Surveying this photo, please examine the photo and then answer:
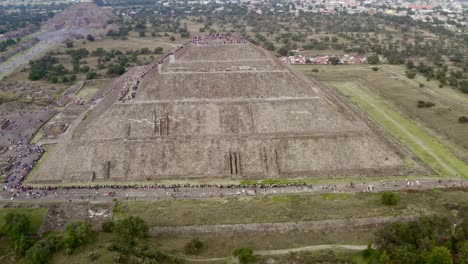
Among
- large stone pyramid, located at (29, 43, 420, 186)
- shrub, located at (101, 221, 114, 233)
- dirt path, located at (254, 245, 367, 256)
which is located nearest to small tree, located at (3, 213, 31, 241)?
shrub, located at (101, 221, 114, 233)

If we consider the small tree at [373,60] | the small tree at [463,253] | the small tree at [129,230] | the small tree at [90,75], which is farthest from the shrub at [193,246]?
the small tree at [373,60]

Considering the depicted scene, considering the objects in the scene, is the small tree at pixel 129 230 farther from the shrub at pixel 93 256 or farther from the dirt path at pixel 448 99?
the dirt path at pixel 448 99

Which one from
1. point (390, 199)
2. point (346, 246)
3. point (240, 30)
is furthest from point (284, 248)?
point (240, 30)

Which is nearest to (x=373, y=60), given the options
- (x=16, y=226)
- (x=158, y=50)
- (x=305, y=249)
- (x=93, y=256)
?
(x=158, y=50)

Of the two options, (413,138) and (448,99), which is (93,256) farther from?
(448,99)

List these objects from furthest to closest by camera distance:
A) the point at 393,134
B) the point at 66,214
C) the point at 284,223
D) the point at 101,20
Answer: the point at 101,20 < the point at 393,134 < the point at 66,214 < the point at 284,223

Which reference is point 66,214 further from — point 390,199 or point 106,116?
point 390,199
